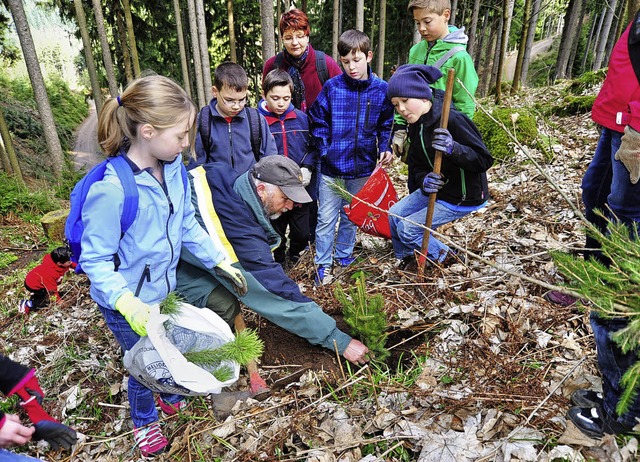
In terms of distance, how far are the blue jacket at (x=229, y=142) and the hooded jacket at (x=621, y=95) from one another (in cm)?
257

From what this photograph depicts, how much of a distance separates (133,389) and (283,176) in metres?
1.56

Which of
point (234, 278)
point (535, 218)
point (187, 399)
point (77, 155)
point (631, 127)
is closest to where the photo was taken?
point (631, 127)

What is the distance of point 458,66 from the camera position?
3176mm

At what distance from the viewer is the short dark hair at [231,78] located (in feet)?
10.9

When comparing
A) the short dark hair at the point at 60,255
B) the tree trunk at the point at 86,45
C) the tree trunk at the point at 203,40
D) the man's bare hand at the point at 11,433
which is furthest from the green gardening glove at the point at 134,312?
the tree trunk at the point at 86,45

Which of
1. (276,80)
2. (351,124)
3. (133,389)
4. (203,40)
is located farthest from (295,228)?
(203,40)

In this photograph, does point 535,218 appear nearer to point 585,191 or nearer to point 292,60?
point 585,191

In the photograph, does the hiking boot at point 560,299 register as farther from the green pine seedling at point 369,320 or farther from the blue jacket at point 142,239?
the blue jacket at point 142,239

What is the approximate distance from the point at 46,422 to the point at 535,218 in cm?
405

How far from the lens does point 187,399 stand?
8.87 feet

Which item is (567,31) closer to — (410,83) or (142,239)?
(410,83)

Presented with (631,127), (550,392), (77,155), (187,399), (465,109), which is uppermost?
(631,127)

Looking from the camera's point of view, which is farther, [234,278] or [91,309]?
[91,309]

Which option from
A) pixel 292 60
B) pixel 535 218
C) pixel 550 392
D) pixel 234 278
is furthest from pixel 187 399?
pixel 535 218
